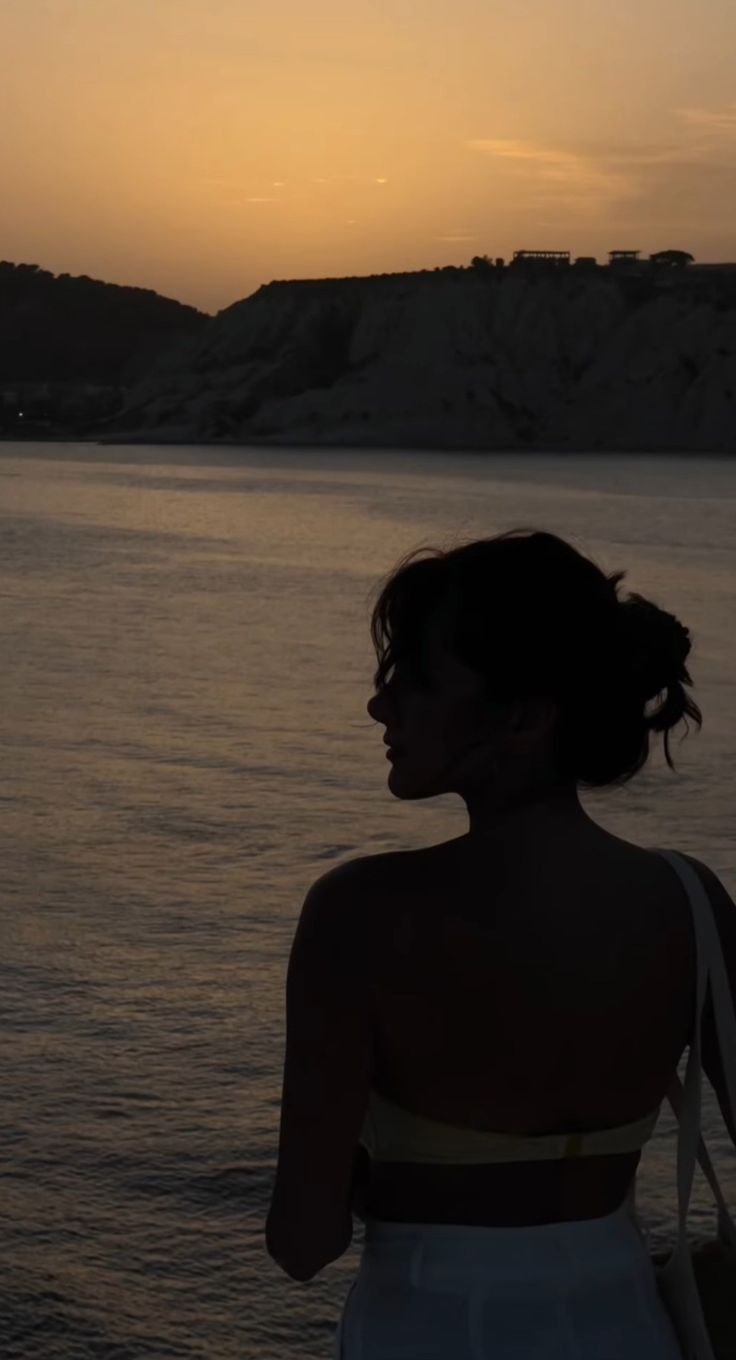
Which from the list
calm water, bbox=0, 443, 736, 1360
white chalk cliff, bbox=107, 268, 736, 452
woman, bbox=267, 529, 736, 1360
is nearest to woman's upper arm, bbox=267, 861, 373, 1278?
woman, bbox=267, 529, 736, 1360

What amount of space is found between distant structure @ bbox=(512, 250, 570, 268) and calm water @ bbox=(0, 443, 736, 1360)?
101 metres

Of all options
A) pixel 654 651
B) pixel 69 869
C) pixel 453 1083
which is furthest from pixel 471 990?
pixel 69 869

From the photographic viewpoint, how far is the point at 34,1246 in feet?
12.9

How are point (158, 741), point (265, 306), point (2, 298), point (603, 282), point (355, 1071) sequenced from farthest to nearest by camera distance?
point (2, 298), point (265, 306), point (603, 282), point (158, 741), point (355, 1071)

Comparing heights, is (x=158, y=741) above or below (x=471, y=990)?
below

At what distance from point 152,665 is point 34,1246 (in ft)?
31.2

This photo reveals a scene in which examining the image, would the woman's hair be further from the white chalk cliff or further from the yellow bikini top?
the white chalk cliff

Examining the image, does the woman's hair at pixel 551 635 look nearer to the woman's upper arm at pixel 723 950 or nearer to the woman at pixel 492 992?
the woman at pixel 492 992

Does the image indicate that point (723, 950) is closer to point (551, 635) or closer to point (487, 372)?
point (551, 635)

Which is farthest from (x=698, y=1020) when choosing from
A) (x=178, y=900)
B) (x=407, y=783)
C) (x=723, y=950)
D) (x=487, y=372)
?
(x=487, y=372)

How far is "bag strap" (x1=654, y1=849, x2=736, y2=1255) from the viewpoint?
5.00 ft

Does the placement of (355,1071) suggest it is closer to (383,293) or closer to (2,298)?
(383,293)

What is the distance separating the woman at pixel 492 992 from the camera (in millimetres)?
1444

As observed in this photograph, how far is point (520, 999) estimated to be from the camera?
57.8 inches
